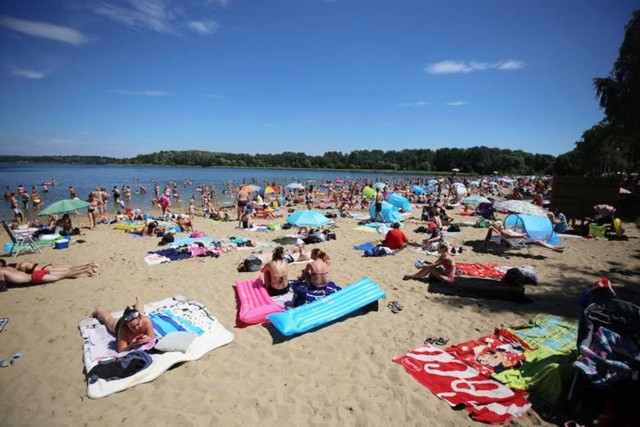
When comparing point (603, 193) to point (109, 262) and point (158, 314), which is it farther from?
point (109, 262)

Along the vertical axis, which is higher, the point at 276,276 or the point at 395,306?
the point at 276,276

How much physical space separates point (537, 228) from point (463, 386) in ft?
24.6

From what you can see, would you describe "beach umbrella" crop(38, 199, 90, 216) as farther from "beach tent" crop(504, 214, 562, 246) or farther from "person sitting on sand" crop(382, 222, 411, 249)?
"beach tent" crop(504, 214, 562, 246)

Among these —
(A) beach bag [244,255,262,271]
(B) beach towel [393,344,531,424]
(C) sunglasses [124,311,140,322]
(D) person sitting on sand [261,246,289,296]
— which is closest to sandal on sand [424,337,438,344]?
(B) beach towel [393,344,531,424]

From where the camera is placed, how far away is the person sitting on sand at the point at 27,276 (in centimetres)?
630

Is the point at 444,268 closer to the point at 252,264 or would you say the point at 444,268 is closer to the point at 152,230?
the point at 252,264

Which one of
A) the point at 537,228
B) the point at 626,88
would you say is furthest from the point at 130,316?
the point at 626,88

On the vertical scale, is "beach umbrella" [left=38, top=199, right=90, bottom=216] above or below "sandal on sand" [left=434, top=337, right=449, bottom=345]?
above

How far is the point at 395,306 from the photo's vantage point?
534 cm

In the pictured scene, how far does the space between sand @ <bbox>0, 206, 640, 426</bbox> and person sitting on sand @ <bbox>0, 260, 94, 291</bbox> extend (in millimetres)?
187

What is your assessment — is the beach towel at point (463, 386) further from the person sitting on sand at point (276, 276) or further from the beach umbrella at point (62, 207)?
Result: the beach umbrella at point (62, 207)

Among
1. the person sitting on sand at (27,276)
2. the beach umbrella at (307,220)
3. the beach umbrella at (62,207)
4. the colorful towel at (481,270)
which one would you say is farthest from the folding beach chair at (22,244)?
the colorful towel at (481,270)

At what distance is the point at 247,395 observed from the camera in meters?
3.36

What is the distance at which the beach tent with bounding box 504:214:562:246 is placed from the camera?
9016 millimetres
